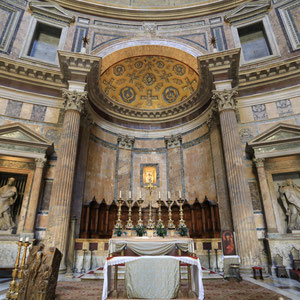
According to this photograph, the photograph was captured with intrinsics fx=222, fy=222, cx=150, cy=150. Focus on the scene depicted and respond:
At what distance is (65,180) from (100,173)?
4.55 m

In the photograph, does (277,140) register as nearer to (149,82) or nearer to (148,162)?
(148,162)

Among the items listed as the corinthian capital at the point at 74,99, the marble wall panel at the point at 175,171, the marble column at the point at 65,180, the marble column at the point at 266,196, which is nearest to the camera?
the marble column at the point at 65,180

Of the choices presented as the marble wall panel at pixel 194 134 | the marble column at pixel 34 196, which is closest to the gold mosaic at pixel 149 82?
the marble wall panel at pixel 194 134

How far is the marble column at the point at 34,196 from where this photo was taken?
8.92m

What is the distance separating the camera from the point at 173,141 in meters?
15.1

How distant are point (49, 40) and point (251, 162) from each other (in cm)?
1373

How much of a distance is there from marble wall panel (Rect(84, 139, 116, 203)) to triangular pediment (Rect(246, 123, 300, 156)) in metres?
8.04

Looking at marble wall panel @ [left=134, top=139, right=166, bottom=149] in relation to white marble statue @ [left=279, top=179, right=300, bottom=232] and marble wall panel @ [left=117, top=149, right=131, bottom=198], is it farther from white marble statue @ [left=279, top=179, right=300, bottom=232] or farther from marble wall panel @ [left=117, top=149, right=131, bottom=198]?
white marble statue @ [left=279, top=179, right=300, bottom=232]

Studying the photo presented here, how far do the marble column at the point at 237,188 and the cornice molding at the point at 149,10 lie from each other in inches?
316

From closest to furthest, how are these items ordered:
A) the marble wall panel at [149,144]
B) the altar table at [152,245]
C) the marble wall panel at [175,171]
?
the altar table at [152,245]
the marble wall panel at [175,171]
the marble wall panel at [149,144]

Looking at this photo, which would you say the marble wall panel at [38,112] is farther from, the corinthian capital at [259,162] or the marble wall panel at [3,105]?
the corinthian capital at [259,162]

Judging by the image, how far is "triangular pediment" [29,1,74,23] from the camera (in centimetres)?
1352

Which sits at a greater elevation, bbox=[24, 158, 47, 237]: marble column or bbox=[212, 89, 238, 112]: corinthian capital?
bbox=[212, 89, 238, 112]: corinthian capital

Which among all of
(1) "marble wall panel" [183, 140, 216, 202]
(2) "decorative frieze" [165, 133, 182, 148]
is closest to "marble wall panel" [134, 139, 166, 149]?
(2) "decorative frieze" [165, 133, 182, 148]
